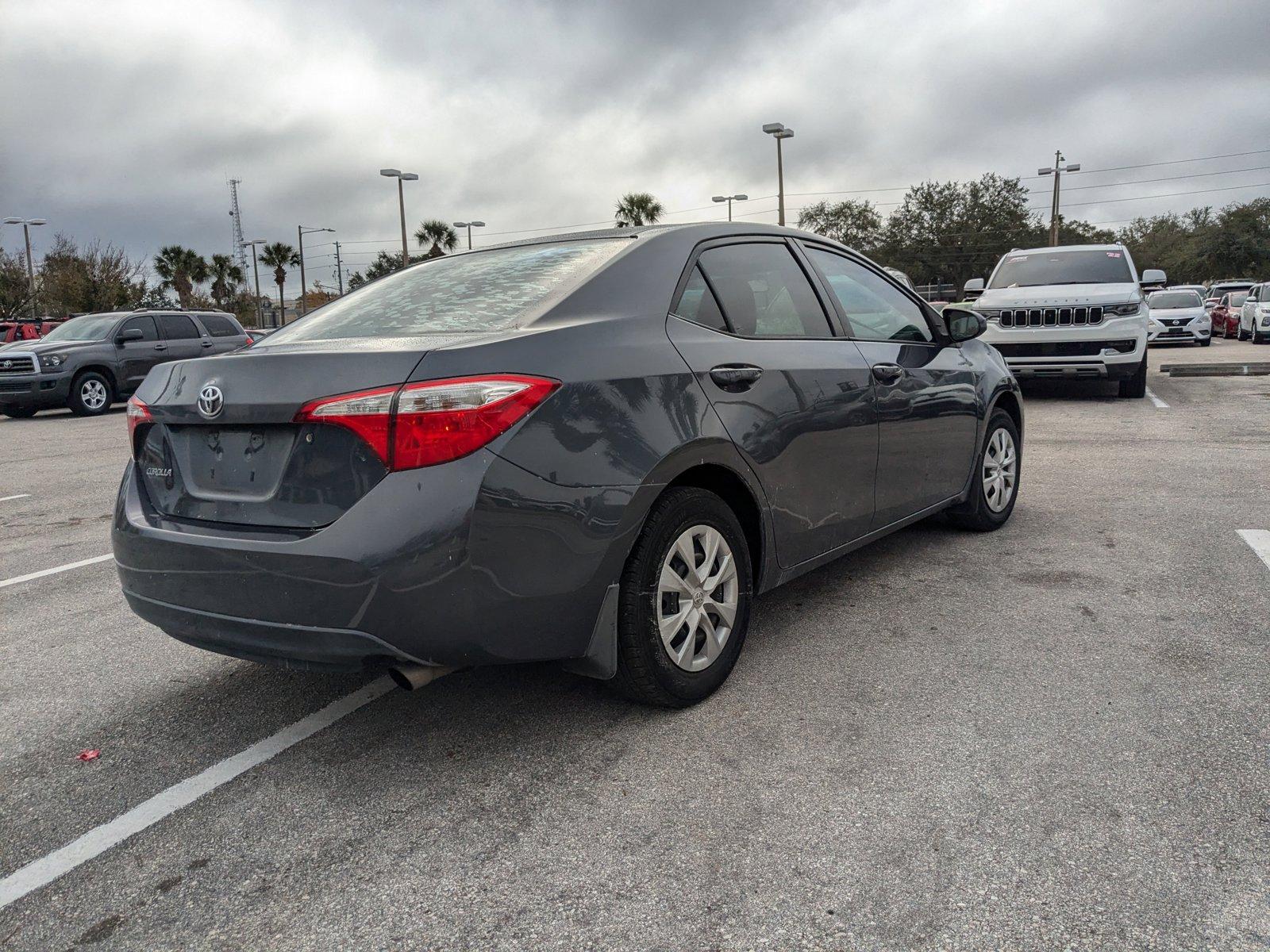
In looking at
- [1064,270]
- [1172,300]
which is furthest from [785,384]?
[1172,300]

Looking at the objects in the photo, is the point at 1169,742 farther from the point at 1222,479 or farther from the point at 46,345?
the point at 46,345

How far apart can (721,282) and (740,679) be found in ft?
4.62

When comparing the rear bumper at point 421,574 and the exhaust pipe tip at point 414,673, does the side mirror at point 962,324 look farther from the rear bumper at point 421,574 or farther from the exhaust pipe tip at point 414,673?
the exhaust pipe tip at point 414,673

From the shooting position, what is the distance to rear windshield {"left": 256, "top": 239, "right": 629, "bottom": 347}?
3070 mm

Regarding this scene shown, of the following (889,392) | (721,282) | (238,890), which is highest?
(721,282)

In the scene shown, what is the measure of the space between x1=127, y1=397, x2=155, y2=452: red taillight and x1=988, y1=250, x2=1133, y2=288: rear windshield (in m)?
11.8

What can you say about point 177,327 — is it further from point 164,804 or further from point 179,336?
point 164,804

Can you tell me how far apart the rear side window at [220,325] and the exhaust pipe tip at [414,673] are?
17.2 metres

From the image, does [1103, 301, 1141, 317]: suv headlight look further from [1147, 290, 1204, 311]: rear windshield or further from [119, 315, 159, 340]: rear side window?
[1147, 290, 1204, 311]: rear windshield

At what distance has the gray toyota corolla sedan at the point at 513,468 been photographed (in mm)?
2572

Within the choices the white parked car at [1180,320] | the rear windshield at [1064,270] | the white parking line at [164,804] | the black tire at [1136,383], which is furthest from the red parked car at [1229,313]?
the white parking line at [164,804]

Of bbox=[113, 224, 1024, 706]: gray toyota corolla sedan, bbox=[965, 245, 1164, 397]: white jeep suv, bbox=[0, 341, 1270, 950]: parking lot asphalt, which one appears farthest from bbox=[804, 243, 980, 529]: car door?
bbox=[965, 245, 1164, 397]: white jeep suv

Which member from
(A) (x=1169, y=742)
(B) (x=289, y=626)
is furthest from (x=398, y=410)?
(A) (x=1169, y=742)

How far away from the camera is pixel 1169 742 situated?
289cm
